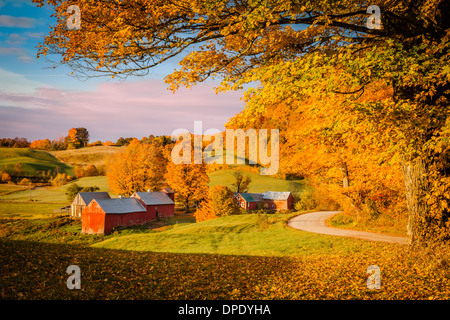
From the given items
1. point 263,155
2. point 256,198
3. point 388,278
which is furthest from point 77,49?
point 263,155

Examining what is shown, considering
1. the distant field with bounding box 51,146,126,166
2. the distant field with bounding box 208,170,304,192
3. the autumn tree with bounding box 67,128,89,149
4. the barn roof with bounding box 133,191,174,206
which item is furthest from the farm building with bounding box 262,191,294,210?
the autumn tree with bounding box 67,128,89,149

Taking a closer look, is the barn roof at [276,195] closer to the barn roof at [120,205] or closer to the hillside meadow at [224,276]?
the barn roof at [120,205]

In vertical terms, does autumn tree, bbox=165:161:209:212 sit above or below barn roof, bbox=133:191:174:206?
above

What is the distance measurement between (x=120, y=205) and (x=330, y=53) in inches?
1512

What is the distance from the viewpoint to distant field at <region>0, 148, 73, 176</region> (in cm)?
8939

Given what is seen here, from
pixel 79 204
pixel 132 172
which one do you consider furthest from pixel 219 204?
pixel 79 204

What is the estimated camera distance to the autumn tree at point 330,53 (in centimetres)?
730

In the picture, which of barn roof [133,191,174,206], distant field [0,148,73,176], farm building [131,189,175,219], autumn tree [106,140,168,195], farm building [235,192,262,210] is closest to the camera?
farm building [131,189,175,219]

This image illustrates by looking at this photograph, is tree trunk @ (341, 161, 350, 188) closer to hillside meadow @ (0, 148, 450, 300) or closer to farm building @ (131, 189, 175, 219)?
hillside meadow @ (0, 148, 450, 300)

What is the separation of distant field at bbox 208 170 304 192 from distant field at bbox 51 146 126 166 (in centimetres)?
5362

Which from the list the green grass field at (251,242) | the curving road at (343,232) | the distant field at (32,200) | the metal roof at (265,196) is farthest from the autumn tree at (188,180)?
the curving road at (343,232)
